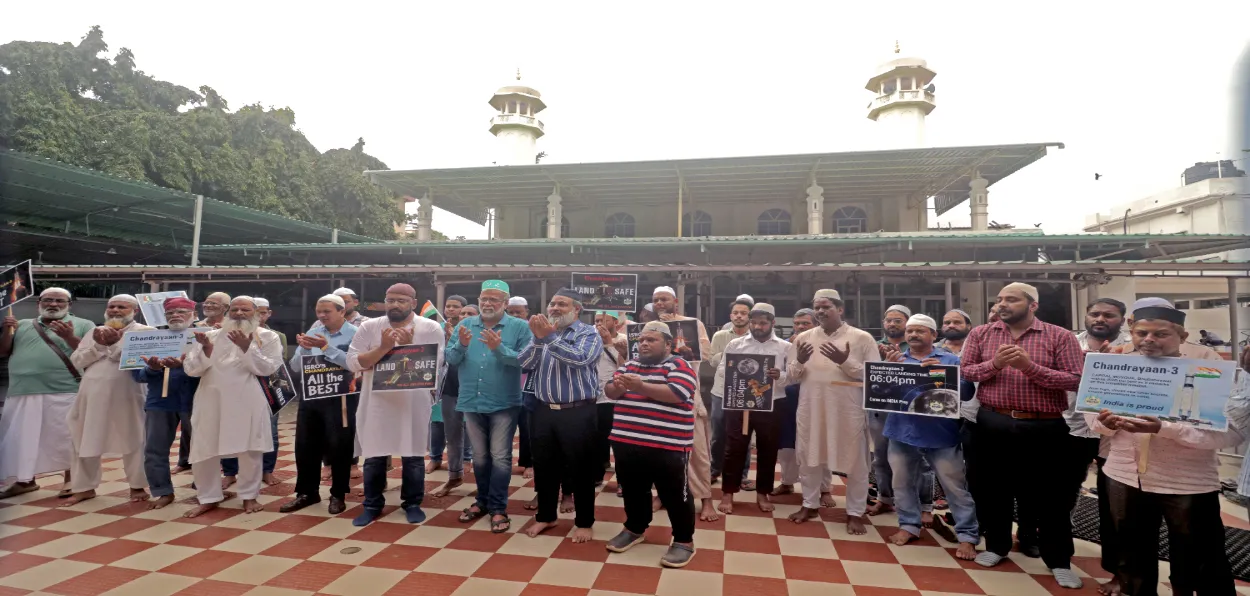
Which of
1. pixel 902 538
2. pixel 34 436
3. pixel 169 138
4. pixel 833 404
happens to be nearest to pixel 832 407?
pixel 833 404

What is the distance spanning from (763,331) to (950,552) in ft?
6.52

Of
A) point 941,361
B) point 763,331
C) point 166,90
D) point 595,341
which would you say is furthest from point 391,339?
point 166,90

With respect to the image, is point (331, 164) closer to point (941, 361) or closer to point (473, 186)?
point (473, 186)

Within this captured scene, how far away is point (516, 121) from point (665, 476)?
2029 cm

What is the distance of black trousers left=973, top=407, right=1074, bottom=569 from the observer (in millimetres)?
3518

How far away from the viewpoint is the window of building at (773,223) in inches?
610

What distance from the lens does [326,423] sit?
15.3 ft

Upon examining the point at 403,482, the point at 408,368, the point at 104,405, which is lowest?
the point at 403,482

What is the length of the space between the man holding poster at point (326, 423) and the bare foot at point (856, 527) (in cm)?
398

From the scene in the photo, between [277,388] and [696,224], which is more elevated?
[696,224]

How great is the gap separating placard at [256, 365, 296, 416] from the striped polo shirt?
10.5 feet

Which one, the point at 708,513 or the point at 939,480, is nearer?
the point at 939,480

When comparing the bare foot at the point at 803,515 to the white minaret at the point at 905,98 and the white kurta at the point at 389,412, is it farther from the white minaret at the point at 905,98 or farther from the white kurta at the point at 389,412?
the white minaret at the point at 905,98

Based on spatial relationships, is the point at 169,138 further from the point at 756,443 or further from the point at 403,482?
the point at 756,443
